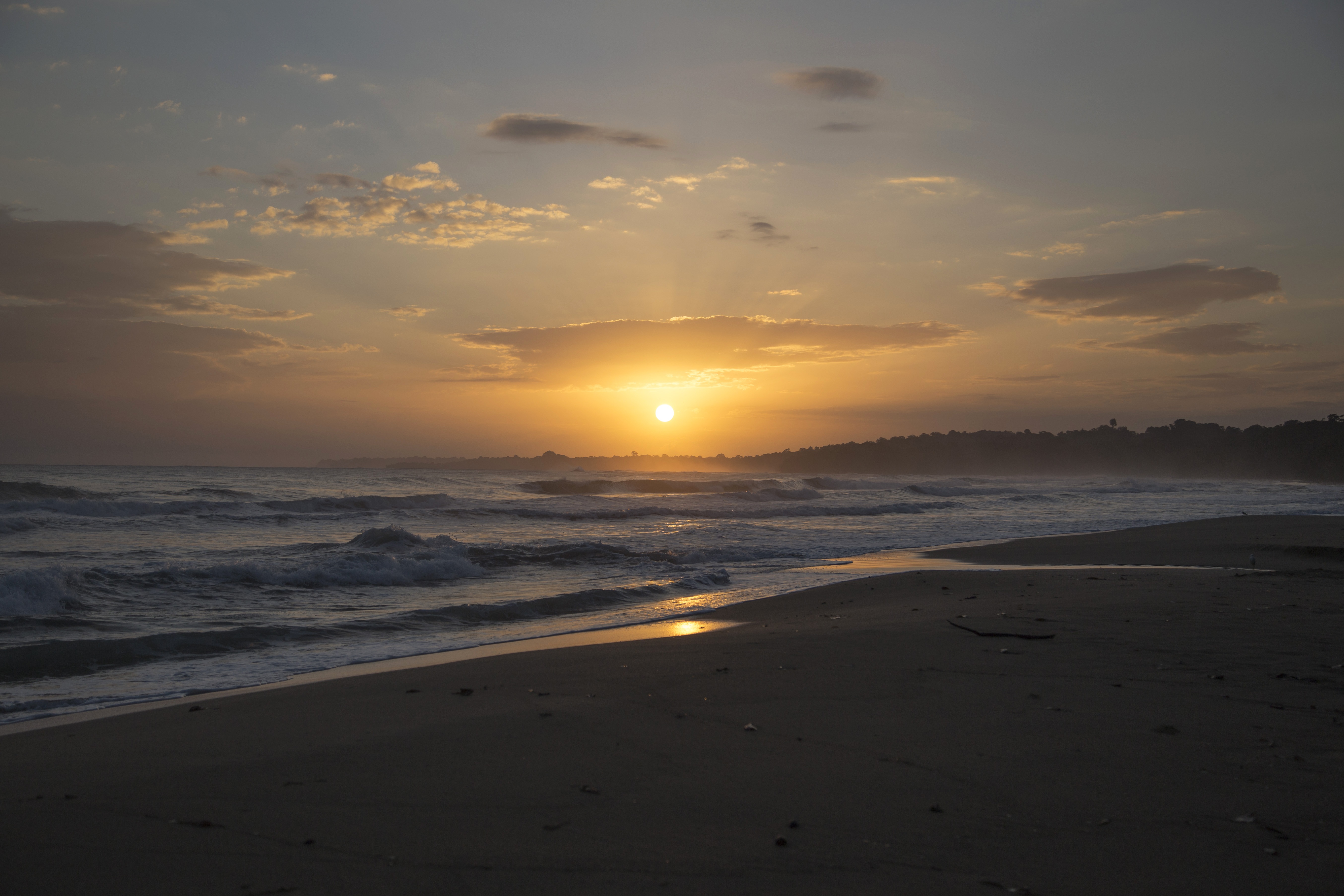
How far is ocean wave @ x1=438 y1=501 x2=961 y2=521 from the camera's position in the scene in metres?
26.4

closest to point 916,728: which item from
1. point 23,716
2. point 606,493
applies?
point 23,716

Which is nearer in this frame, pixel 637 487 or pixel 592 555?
pixel 592 555

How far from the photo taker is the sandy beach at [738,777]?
7.94 feet

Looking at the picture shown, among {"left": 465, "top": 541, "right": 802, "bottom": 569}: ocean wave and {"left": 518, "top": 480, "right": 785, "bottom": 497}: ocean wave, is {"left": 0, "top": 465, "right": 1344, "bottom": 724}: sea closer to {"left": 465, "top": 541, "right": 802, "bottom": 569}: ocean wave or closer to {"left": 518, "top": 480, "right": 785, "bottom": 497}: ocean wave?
{"left": 465, "top": 541, "right": 802, "bottom": 569}: ocean wave

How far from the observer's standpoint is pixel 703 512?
2909 cm

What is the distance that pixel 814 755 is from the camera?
3518 mm

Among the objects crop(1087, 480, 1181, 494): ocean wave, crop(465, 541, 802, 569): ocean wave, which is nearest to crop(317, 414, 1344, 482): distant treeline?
crop(1087, 480, 1181, 494): ocean wave

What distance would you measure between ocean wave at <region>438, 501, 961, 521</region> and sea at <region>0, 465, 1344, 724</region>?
0.17m

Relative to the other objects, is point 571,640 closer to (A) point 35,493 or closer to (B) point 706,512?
(B) point 706,512

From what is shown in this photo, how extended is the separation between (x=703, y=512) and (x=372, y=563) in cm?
1808

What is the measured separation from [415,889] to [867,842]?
1.55 m

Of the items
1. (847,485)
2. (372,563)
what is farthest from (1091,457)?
(372,563)

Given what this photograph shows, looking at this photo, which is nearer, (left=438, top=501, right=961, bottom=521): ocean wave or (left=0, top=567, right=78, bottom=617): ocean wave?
(left=0, top=567, right=78, bottom=617): ocean wave

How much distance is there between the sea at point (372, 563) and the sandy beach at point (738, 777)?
2.10 meters
